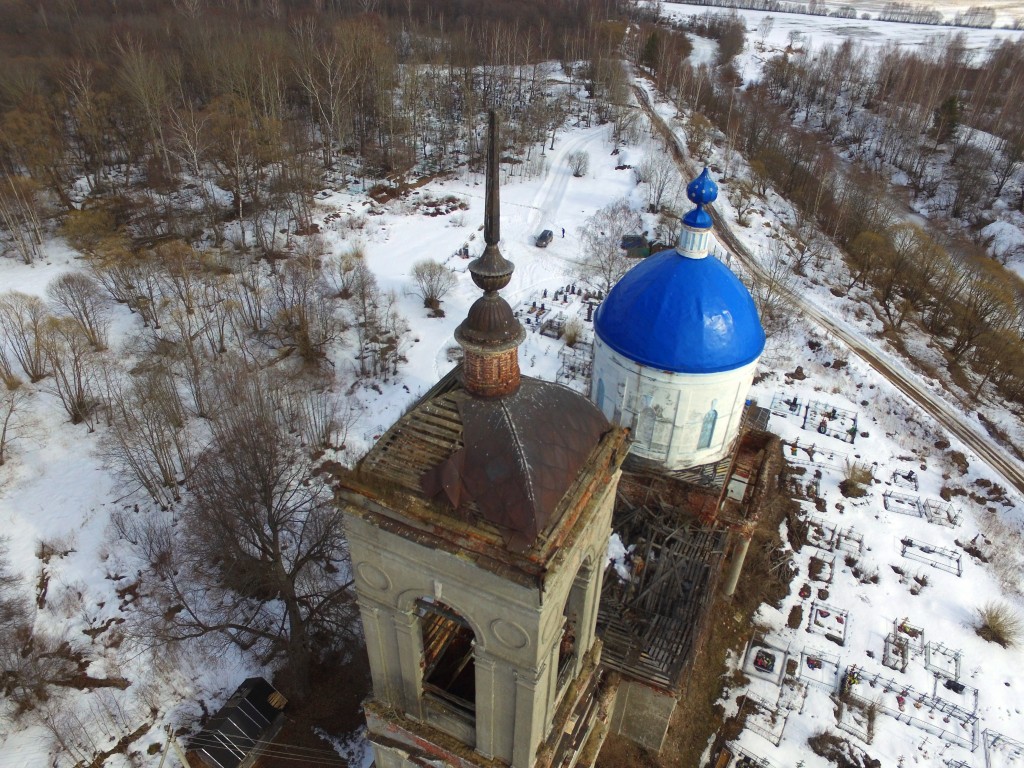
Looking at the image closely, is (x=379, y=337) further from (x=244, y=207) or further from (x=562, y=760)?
(x=562, y=760)

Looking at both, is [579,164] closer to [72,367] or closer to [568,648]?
[72,367]

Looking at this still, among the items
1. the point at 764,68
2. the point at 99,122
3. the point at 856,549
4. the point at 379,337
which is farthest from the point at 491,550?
the point at 764,68

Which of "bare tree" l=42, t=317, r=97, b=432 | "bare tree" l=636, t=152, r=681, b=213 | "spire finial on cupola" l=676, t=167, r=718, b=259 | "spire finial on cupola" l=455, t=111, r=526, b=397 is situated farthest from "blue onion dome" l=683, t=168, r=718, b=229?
"bare tree" l=636, t=152, r=681, b=213

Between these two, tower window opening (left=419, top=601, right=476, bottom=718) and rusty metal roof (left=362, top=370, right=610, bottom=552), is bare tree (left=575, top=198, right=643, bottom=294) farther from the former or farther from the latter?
rusty metal roof (left=362, top=370, right=610, bottom=552)

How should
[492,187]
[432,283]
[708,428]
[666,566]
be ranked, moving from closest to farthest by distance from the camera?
[492,187] → [666,566] → [708,428] → [432,283]

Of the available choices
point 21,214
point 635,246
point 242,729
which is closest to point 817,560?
point 242,729

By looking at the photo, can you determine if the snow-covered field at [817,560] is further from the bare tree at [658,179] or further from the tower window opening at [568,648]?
the bare tree at [658,179]
